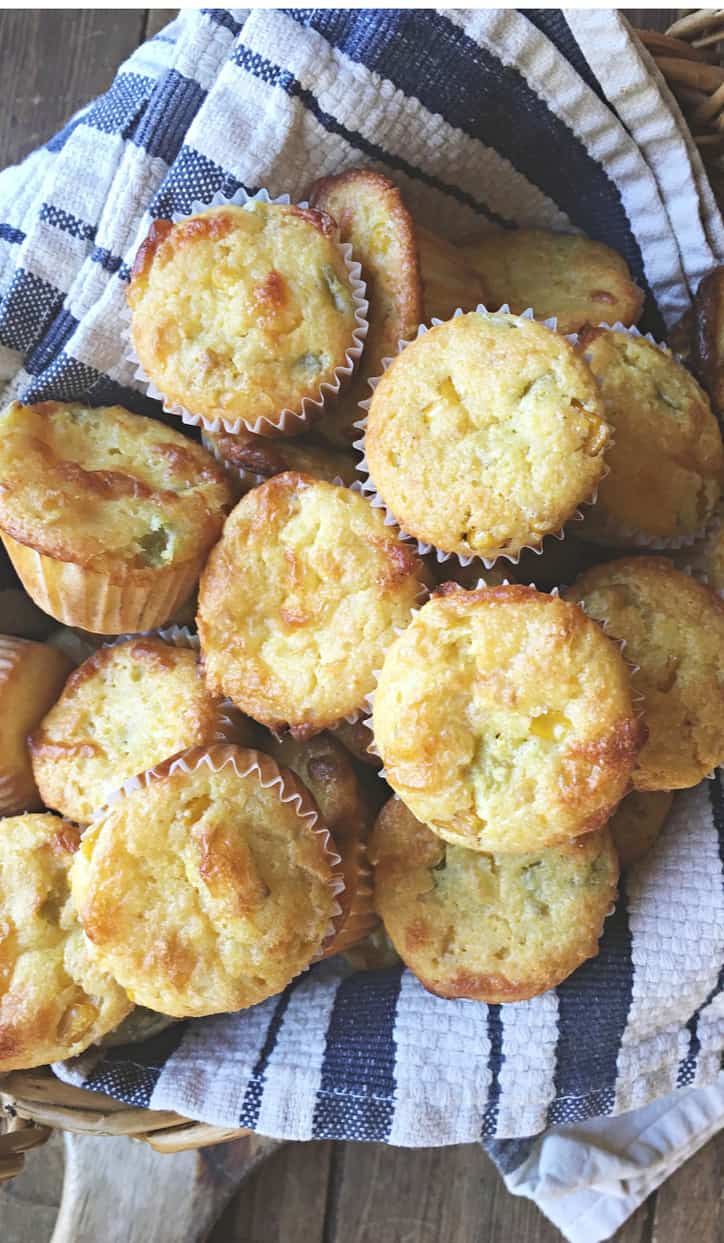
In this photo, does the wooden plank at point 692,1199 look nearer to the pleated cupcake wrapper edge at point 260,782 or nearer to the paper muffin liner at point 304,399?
the pleated cupcake wrapper edge at point 260,782

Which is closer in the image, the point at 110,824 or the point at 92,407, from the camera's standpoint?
the point at 110,824

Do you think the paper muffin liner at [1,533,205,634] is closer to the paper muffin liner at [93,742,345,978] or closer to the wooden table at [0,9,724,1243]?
the paper muffin liner at [93,742,345,978]

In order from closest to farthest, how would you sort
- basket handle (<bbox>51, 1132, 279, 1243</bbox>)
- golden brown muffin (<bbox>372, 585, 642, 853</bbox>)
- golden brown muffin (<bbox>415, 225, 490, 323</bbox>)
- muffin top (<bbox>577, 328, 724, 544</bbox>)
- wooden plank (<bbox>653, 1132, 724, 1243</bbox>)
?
golden brown muffin (<bbox>372, 585, 642, 853</bbox>), muffin top (<bbox>577, 328, 724, 544</bbox>), golden brown muffin (<bbox>415, 225, 490, 323</bbox>), basket handle (<bbox>51, 1132, 279, 1243</bbox>), wooden plank (<bbox>653, 1132, 724, 1243</bbox>)

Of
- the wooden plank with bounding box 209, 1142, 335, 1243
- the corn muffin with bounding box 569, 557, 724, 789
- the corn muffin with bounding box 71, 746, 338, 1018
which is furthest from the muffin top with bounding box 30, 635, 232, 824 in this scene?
the wooden plank with bounding box 209, 1142, 335, 1243

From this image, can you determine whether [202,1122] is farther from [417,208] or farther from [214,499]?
[417,208]

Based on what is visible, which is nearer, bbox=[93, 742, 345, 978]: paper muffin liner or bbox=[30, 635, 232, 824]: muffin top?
bbox=[93, 742, 345, 978]: paper muffin liner

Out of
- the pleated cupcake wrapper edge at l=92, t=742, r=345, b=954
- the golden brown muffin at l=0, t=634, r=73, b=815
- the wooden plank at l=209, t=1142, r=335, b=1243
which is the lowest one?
the wooden plank at l=209, t=1142, r=335, b=1243

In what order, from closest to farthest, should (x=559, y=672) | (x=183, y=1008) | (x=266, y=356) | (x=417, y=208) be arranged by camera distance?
(x=559, y=672), (x=183, y=1008), (x=266, y=356), (x=417, y=208)

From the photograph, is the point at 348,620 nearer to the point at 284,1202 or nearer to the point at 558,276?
the point at 558,276

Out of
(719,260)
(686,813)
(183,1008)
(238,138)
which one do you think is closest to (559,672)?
(686,813)
